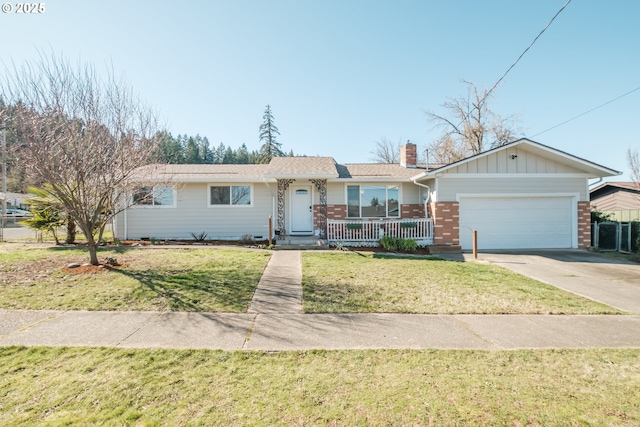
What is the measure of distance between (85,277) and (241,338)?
479cm

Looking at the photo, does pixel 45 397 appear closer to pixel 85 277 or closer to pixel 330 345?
pixel 330 345

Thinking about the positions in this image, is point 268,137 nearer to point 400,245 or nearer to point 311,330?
point 400,245

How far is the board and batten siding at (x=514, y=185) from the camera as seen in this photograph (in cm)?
1153

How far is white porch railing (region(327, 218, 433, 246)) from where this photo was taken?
1167 cm

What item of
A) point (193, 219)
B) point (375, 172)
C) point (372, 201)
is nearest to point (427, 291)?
point (372, 201)

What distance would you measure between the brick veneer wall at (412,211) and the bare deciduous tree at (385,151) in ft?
82.1

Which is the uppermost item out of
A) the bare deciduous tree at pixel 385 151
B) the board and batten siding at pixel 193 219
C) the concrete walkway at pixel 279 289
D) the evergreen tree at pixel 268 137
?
the evergreen tree at pixel 268 137

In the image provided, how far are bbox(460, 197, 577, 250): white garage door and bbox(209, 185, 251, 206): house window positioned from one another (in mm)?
8903

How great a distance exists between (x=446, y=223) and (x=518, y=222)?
2932 millimetres

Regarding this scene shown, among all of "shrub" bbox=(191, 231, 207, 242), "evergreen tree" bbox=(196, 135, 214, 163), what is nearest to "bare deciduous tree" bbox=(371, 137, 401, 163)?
"shrub" bbox=(191, 231, 207, 242)

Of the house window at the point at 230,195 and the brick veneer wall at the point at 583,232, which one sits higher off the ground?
the house window at the point at 230,195

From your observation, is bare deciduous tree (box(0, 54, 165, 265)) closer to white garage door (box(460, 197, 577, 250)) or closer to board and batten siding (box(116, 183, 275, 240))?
board and batten siding (box(116, 183, 275, 240))

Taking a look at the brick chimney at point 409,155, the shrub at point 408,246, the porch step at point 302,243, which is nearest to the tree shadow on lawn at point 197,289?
the porch step at point 302,243

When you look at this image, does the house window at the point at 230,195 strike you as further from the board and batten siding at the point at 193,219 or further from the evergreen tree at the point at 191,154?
the evergreen tree at the point at 191,154
